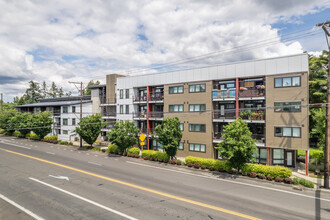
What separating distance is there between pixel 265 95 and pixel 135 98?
2195 centimetres

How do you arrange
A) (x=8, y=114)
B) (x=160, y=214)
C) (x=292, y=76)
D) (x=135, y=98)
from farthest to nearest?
1. (x=8, y=114)
2. (x=135, y=98)
3. (x=292, y=76)
4. (x=160, y=214)

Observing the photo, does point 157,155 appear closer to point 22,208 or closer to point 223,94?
point 223,94

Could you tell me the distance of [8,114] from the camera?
58.6m

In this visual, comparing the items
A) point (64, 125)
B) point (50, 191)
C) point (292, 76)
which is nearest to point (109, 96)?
point (64, 125)

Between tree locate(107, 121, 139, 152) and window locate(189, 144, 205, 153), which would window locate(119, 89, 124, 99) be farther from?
window locate(189, 144, 205, 153)

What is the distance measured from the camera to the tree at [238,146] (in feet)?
69.2

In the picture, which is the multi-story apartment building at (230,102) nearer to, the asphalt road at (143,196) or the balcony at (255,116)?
the balcony at (255,116)

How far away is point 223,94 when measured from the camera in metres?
29.0

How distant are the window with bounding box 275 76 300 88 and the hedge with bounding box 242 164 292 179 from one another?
385 inches

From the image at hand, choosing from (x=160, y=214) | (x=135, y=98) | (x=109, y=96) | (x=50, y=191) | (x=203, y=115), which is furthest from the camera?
(x=109, y=96)

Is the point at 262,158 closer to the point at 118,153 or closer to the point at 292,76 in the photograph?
the point at 292,76

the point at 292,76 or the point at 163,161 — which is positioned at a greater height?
the point at 292,76

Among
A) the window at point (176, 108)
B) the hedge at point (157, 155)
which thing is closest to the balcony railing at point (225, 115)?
the window at point (176, 108)

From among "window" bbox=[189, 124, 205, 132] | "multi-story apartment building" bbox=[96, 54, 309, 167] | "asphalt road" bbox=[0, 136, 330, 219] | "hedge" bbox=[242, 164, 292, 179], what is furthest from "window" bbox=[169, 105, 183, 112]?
"hedge" bbox=[242, 164, 292, 179]
